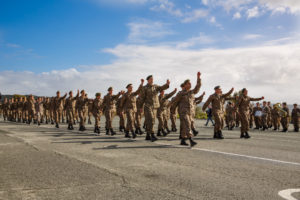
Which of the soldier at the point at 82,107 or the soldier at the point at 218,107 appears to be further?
the soldier at the point at 82,107

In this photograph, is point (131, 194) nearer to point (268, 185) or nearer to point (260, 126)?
point (268, 185)

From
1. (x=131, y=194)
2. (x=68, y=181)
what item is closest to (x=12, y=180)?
(x=68, y=181)

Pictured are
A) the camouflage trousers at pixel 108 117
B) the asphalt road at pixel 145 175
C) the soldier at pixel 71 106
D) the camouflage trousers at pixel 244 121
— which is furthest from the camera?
the soldier at pixel 71 106

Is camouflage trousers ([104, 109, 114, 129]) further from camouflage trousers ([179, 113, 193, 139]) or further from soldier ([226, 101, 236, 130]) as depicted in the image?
soldier ([226, 101, 236, 130])

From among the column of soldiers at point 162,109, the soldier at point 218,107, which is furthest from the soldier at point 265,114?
the soldier at point 218,107

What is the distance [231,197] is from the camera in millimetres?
3635

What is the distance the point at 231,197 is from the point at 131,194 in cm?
134

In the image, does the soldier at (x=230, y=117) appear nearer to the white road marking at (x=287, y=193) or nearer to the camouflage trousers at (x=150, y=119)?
the camouflage trousers at (x=150, y=119)

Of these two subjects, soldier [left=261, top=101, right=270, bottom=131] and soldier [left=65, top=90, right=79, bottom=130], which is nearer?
soldier [left=65, top=90, right=79, bottom=130]

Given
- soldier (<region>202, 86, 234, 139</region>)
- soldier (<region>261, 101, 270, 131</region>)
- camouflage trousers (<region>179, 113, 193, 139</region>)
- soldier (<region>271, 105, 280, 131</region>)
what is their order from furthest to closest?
soldier (<region>271, 105, 280, 131</region>) → soldier (<region>261, 101, 270, 131</region>) → soldier (<region>202, 86, 234, 139</region>) → camouflage trousers (<region>179, 113, 193, 139</region>)

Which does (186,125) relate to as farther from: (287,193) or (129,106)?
(287,193)

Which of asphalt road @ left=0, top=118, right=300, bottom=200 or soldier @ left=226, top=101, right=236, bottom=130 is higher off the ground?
soldier @ left=226, top=101, right=236, bottom=130

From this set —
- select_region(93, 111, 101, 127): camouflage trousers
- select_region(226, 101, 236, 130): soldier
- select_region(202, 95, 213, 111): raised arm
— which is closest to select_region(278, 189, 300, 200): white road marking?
select_region(202, 95, 213, 111): raised arm

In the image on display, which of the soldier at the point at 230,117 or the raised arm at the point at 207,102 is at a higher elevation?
the raised arm at the point at 207,102
